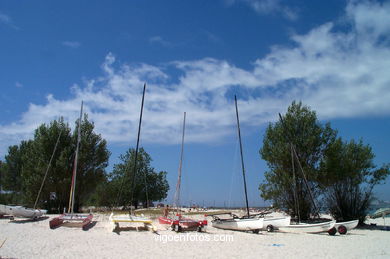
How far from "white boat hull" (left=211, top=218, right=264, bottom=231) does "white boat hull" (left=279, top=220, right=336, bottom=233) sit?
294 cm

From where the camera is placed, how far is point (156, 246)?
15.5 metres

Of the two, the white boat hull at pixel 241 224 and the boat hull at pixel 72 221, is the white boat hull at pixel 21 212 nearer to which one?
the boat hull at pixel 72 221

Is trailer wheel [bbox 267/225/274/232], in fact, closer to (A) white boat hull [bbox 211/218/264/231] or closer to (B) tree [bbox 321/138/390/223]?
(A) white boat hull [bbox 211/218/264/231]

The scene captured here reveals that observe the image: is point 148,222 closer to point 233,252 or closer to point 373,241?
point 233,252

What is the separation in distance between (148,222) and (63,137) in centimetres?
1849

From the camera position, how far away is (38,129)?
Result: 3475cm

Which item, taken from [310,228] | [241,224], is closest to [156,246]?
[241,224]

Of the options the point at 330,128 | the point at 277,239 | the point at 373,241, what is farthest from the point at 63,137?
the point at 373,241

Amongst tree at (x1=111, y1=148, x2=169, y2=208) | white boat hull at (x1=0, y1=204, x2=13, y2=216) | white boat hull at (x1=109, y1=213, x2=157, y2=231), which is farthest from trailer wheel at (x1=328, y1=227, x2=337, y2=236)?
tree at (x1=111, y1=148, x2=169, y2=208)

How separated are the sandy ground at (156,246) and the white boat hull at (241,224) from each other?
8.07 feet

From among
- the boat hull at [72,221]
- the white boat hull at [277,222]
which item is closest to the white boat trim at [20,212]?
the boat hull at [72,221]

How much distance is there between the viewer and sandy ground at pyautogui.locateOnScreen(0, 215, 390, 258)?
1345 cm

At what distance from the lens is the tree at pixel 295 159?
102 feet

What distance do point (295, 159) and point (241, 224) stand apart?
1051 cm
